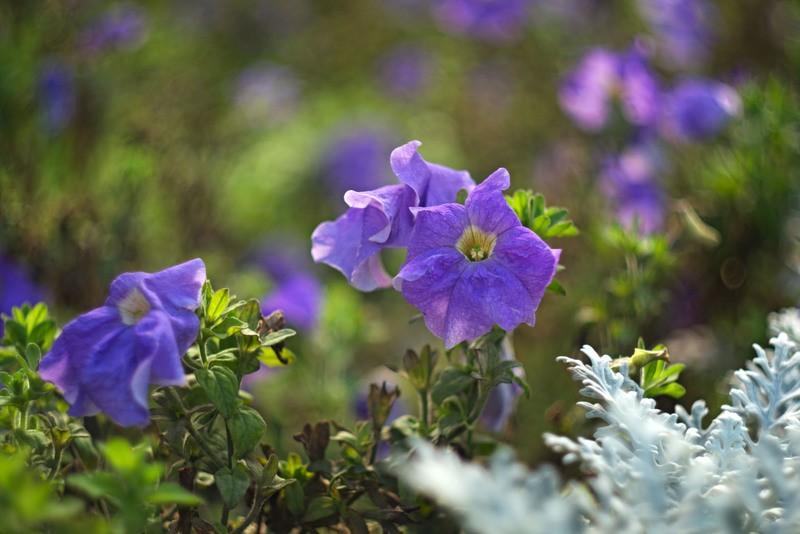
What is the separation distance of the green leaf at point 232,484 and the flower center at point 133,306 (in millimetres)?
160

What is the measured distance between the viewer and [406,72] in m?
3.06

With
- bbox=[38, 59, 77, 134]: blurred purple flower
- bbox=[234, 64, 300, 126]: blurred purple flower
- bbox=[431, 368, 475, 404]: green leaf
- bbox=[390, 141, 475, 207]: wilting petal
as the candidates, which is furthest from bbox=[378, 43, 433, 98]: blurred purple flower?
bbox=[431, 368, 475, 404]: green leaf

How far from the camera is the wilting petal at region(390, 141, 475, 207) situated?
0.77 meters

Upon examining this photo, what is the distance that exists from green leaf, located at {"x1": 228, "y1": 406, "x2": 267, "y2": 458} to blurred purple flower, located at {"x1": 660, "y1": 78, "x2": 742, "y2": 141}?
111cm

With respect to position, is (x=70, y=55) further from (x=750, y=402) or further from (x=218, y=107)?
(x=750, y=402)

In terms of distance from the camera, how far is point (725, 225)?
1280 millimetres

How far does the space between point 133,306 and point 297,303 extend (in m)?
0.66

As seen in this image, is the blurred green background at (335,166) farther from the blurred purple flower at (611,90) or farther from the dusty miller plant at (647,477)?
the dusty miller plant at (647,477)

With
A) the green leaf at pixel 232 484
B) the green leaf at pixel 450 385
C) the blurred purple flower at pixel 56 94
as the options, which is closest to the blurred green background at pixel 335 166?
the blurred purple flower at pixel 56 94

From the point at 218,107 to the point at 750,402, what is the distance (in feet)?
5.73

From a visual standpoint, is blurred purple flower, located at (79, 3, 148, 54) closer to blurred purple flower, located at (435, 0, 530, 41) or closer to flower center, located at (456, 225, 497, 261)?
blurred purple flower, located at (435, 0, 530, 41)

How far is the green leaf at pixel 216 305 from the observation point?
2.35 feet

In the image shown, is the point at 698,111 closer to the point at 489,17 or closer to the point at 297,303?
the point at 297,303

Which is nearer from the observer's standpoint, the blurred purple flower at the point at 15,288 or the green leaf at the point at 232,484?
the green leaf at the point at 232,484
